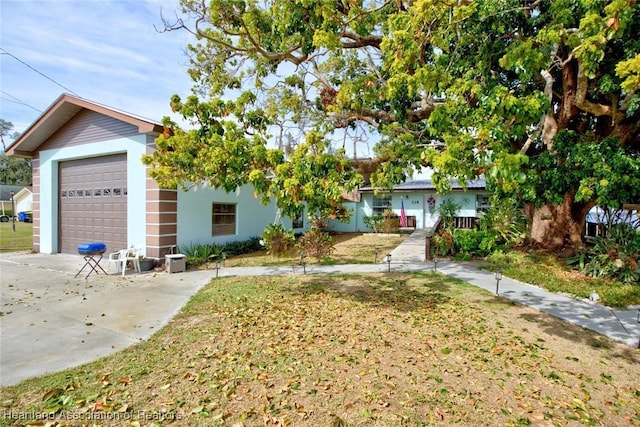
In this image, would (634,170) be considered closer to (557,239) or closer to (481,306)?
(481,306)

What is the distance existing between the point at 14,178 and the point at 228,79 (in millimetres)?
71611

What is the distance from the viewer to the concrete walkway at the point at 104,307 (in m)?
4.45

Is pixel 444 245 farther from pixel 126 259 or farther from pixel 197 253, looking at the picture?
pixel 126 259

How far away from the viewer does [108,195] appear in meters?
11.8

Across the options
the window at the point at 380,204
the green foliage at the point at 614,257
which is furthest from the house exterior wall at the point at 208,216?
the window at the point at 380,204

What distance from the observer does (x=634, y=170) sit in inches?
260

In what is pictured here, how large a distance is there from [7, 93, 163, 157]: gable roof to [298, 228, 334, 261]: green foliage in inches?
234

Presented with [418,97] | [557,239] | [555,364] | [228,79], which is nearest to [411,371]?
[555,364]

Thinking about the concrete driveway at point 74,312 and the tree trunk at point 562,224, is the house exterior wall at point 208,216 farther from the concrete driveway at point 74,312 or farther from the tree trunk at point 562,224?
the tree trunk at point 562,224

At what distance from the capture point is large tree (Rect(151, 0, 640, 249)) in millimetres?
5113

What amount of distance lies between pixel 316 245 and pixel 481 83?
6996 millimetres

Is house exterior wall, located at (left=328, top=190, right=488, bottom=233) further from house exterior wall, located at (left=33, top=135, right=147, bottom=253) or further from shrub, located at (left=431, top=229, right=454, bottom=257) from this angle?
house exterior wall, located at (left=33, top=135, right=147, bottom=253)

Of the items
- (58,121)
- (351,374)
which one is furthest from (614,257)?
(58,121)

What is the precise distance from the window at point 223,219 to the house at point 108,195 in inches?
1.5
